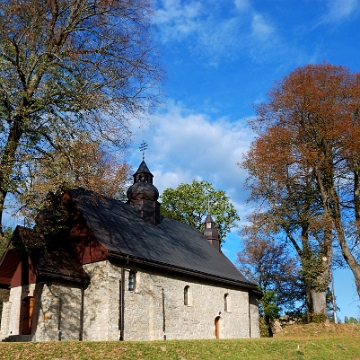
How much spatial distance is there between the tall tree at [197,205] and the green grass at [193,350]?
24.4m

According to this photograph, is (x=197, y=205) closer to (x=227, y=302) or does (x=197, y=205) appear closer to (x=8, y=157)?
(x=227, y=302)

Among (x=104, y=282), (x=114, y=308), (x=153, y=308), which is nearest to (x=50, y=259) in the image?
(x=104, y=282)

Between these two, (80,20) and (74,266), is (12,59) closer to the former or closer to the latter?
(80,20)

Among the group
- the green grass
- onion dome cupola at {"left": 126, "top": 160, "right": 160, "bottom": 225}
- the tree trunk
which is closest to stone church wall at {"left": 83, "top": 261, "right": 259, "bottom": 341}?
the green grass

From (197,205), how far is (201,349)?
27.3 metres

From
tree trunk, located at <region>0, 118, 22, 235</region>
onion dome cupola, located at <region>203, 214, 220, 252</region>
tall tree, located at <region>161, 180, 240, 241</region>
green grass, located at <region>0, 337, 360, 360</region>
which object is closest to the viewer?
green grass, located at <region>0, 337, 360, 360</region>

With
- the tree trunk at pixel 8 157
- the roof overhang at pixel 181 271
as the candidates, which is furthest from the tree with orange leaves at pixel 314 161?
the tree trunk at pixel 8 157

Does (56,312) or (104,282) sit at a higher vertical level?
(104,282)

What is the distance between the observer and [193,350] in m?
13.5

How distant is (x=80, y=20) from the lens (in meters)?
14.4

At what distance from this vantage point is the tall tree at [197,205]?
40.6 m

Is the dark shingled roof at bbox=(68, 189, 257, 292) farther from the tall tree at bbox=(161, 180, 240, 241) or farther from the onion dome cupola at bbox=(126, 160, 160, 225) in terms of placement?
the tall tree at bbox=(161, 180, 240, 241)

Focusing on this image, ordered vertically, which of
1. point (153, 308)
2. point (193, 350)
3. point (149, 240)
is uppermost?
point (149, 240)

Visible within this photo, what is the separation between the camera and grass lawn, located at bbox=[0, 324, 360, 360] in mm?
11609
